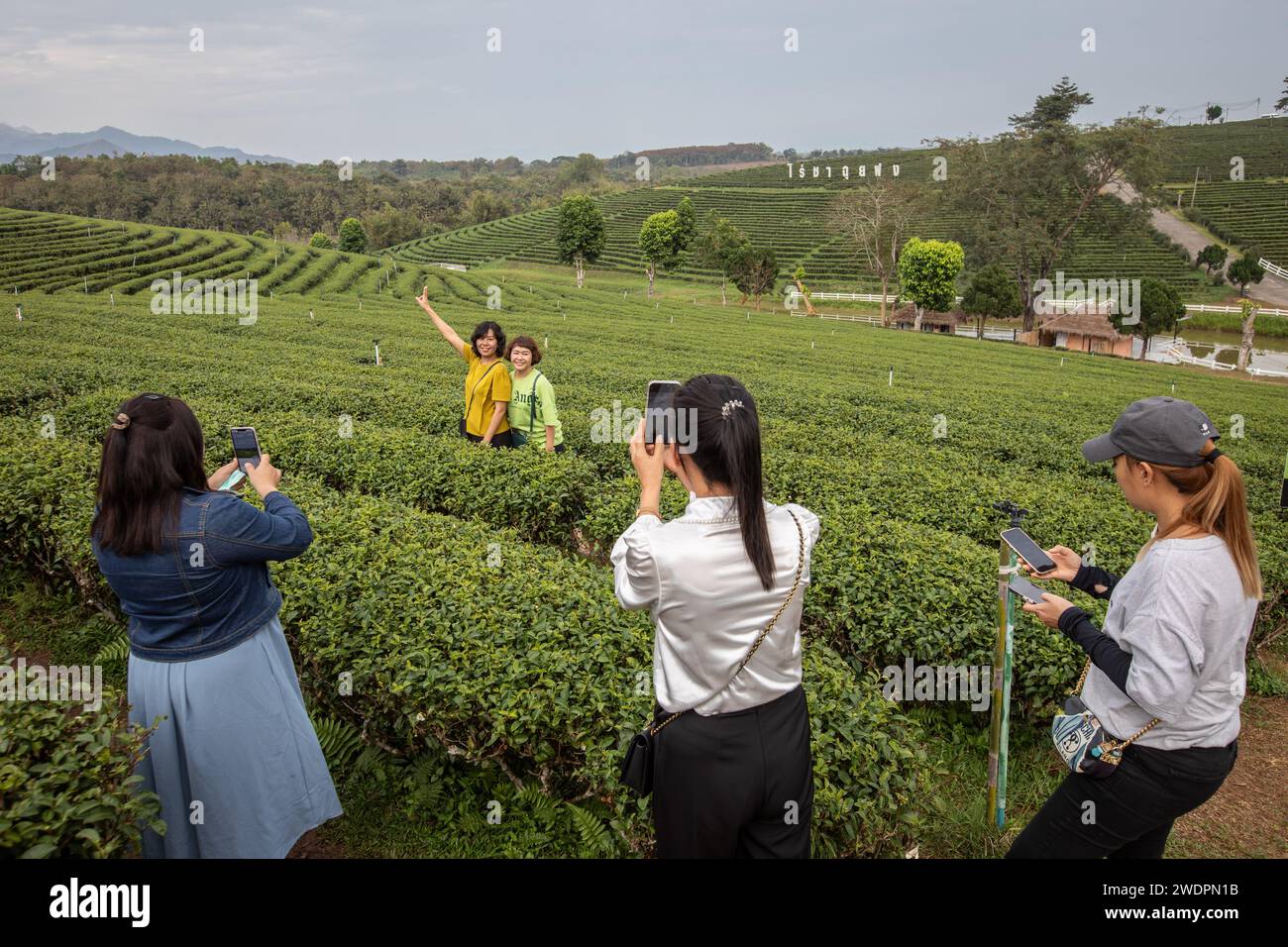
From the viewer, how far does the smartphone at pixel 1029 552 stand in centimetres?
292

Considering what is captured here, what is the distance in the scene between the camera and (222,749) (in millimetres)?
2988

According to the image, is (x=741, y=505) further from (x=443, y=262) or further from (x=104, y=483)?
(x=443, y=262)

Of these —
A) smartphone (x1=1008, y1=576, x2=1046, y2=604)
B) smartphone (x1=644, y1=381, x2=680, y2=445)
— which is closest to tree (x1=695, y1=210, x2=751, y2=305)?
smartphone (x1=1008, y1=576, x2=1046, y2=604)

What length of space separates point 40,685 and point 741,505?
272 cm

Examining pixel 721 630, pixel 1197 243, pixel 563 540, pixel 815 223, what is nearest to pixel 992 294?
pixel 1197 243

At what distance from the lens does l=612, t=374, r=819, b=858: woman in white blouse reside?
216 centimetres

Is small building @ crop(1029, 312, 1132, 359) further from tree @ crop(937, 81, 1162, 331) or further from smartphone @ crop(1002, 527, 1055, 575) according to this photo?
smartphone @ crop(1002, 527, 1055, 575)

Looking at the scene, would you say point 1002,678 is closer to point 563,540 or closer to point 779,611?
point 779,611

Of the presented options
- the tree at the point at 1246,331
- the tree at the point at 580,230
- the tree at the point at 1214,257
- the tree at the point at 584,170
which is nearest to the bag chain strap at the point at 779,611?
the tree at the point at 1246,331

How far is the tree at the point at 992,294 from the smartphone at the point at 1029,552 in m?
46.5

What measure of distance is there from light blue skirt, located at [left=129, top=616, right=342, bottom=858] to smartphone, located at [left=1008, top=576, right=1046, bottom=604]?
303cm

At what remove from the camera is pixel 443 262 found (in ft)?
258

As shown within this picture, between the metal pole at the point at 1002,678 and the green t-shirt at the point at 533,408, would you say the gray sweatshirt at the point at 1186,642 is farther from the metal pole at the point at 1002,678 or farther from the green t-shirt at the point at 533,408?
the green t-shirt at the point at 533,408

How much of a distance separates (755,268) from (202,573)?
53.3 m
